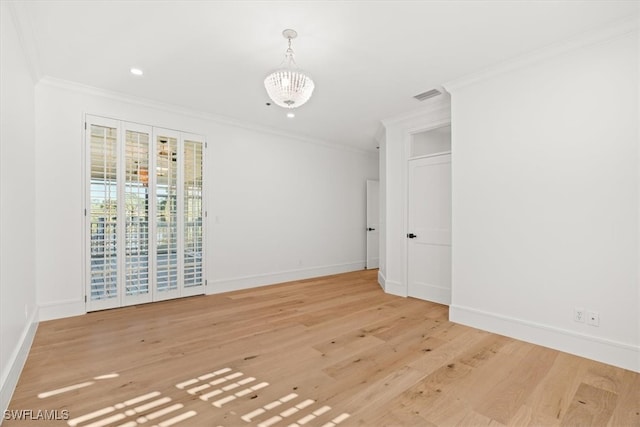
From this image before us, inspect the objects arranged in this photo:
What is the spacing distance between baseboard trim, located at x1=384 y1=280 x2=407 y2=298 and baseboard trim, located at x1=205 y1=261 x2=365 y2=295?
66.2 inches

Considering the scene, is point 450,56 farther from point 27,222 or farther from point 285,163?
→ point 27,222

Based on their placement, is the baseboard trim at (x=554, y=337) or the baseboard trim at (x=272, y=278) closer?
the baseboard trim at (x=554, y=337)

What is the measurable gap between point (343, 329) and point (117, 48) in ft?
12.0

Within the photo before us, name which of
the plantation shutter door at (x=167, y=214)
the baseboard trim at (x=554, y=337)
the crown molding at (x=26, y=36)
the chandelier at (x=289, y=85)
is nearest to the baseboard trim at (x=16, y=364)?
the plantation shutter door at (x=167, y=214)

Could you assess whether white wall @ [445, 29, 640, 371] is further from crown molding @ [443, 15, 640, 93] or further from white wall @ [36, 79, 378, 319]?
white wall @ [36, 79, 378, 319]

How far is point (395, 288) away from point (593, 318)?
99.3 inches

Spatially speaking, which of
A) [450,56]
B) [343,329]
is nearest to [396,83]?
[450,56]

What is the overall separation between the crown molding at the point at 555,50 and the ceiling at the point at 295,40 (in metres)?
0.07

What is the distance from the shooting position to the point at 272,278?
559 cm

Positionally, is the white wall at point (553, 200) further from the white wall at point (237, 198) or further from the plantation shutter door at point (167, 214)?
the plantation shutter door at point (167, 214)

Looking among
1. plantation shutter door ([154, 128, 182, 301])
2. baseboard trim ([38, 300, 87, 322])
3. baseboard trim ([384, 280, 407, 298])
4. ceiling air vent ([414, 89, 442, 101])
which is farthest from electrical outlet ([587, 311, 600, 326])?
baseboard trim ([38, 300, 87, 322])

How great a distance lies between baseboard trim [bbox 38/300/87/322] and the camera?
11.8ft

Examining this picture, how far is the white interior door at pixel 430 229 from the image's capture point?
4297 millimetres

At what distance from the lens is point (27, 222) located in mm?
3014
